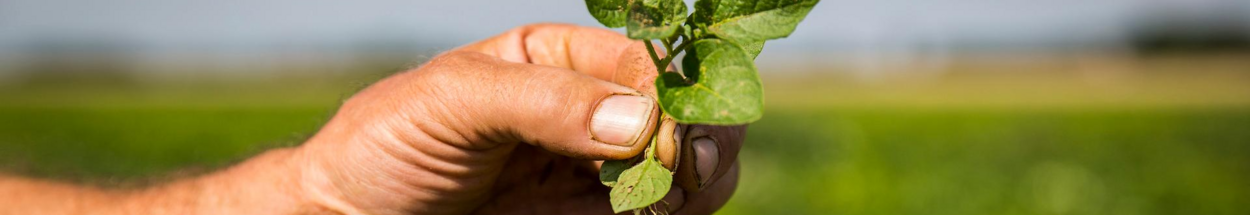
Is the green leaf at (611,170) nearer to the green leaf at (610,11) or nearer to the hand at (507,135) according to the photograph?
the hand at (507,135)

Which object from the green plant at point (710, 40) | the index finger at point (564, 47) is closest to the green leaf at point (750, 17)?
the green plant at point (710, 40)

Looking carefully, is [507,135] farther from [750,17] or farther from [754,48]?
[750,17]

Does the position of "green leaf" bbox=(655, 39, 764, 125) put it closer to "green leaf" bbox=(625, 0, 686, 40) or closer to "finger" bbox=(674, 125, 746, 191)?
"green leaf" bbox=(625, 0, 686, 40)

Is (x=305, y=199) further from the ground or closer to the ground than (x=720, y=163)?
closer to the ground

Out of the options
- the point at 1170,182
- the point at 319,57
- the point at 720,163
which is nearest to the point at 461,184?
the point at 720,163

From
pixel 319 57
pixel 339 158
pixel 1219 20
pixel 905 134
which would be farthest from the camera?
pixel 319 57

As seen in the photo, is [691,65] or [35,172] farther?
[35,172]

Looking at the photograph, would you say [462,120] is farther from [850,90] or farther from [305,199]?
[850,90]

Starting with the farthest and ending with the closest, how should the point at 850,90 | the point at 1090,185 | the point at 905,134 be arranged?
the point at 850,90
the point at 905,134
the point at 1090,185
